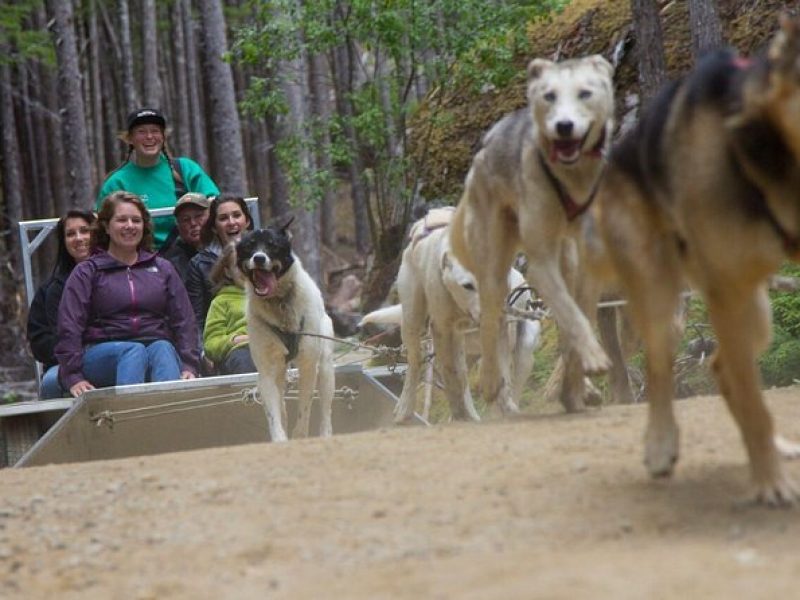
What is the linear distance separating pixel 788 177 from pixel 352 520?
1850mm

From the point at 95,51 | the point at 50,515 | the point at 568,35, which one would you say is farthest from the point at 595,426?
the point at 95,51

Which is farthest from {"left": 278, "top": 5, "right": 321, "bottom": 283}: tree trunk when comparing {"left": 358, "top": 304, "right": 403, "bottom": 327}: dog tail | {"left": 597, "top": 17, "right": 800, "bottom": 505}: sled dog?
{"left": 597, "top": 17, "right": 800, "bottom": 505}: sled dog

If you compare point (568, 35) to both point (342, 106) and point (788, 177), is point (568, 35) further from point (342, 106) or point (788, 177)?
point (788, 177)

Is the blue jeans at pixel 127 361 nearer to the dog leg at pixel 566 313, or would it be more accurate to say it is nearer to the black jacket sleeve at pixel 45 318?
the black jacket sleeve at pixel 45 318

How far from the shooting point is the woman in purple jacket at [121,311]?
10.7 metres

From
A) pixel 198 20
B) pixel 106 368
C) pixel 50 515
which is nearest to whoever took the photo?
pixel 50 515

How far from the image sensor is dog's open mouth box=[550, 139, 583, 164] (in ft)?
24.2

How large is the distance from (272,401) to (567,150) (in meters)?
3.52

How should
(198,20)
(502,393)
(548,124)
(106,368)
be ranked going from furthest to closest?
1. (198,20)
2. (106,368)
3. (502,393)
4. (548,124)

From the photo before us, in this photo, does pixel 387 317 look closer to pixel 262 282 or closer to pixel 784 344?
pixel 262 282

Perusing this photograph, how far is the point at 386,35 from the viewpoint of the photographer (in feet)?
57.3

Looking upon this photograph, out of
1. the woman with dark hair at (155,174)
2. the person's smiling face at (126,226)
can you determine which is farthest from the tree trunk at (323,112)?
the person's smiling face at (126,226)

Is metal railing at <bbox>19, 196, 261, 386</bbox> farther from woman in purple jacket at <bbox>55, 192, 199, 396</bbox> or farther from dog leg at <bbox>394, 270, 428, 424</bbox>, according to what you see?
dog leg at <bbox>394, 270, 428, 424</bbox>

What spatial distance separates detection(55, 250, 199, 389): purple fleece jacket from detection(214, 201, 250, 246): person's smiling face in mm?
620
